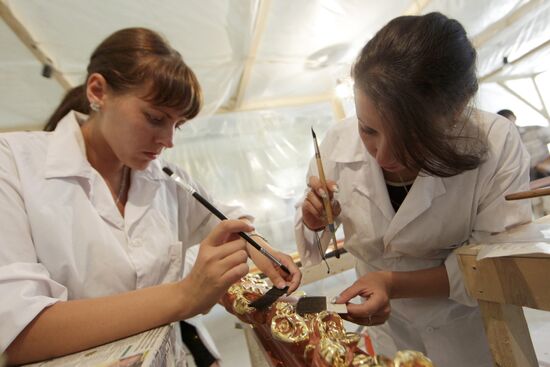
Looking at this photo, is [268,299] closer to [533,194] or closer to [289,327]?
[289,327]

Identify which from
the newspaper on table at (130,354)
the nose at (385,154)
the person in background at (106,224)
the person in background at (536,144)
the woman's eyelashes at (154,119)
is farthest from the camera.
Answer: the person in background at (536,144)

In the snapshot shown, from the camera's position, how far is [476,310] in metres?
1.03

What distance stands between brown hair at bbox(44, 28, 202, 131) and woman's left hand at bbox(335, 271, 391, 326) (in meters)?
0.80

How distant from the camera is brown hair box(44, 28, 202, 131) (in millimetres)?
903

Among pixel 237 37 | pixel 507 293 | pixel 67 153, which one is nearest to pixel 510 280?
pixel 507 293

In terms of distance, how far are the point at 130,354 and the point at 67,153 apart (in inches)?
25.3

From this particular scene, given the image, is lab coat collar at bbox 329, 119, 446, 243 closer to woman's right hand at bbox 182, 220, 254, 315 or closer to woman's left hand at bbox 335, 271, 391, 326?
woman's left hand at bbox 335, 271, 391, 326

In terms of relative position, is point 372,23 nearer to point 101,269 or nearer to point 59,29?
point 59,29

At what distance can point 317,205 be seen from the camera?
969 mm

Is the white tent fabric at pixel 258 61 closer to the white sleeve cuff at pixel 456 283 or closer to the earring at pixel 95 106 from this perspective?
the white sleeve cuff at pixel 456 283

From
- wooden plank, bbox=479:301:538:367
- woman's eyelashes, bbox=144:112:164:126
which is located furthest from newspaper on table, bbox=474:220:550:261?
woman's eyelashes, bbox=144:112:164:126

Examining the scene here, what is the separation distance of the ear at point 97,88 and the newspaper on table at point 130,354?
2.48ft

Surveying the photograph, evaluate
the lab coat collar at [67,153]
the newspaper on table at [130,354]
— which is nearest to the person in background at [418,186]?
the newspaper on table at [130,354]

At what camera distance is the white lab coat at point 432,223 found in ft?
2.93
